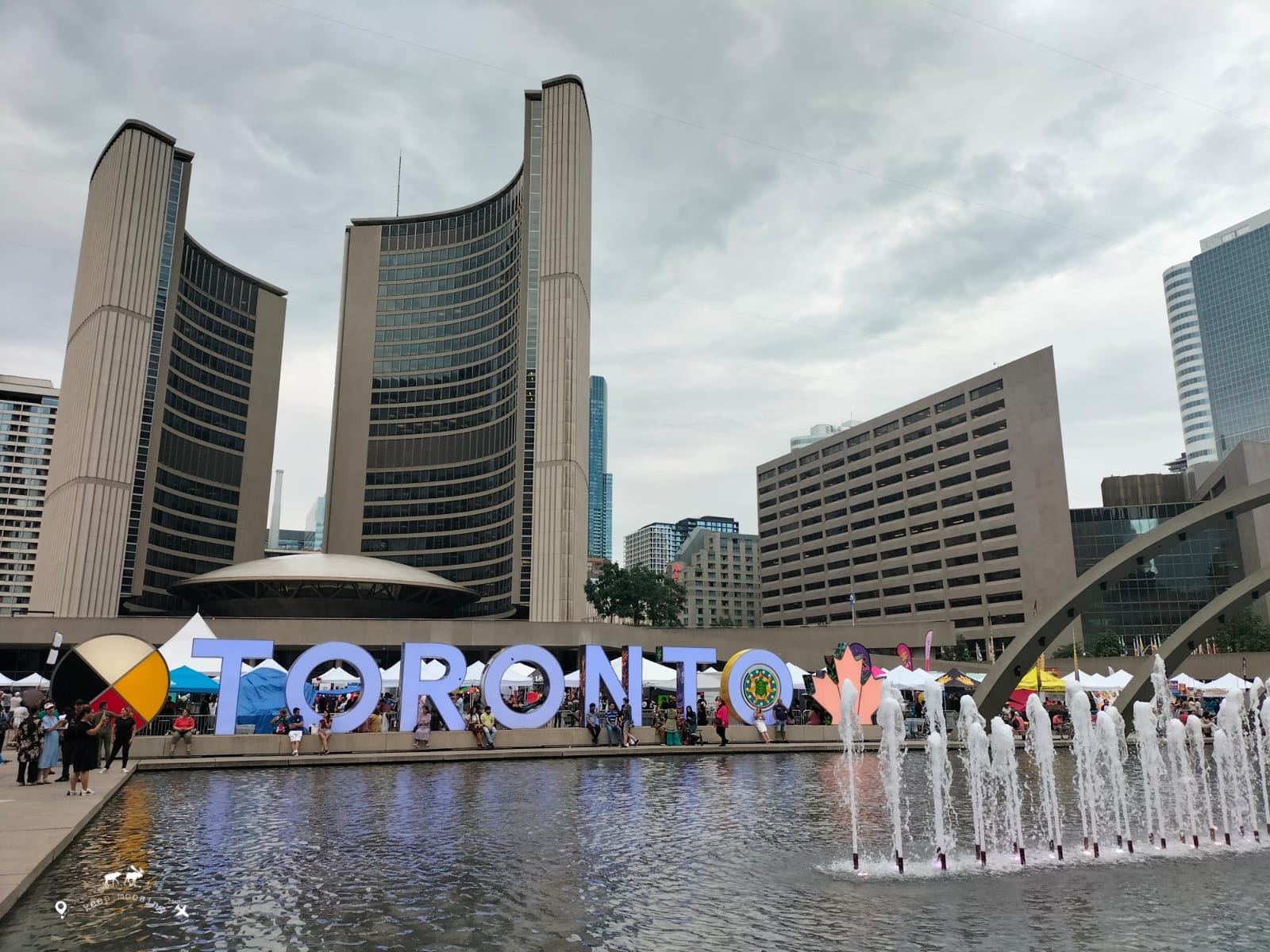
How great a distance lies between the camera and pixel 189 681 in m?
33.1

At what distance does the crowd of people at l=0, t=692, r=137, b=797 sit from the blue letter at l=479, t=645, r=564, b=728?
8637 millimetres

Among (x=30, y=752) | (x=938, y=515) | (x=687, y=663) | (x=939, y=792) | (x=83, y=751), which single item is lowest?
(x=30, y=752)

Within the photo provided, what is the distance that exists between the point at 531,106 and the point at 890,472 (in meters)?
74.5

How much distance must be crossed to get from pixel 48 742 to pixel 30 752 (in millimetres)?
855

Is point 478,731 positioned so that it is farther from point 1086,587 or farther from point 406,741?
point 1086,587

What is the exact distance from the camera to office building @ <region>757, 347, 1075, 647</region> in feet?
374

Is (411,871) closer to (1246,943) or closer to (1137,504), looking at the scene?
(1246,943)

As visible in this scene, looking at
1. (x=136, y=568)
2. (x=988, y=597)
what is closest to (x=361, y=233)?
(x=136, y=568)

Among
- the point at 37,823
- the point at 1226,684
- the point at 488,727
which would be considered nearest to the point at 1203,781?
the point at 488,727

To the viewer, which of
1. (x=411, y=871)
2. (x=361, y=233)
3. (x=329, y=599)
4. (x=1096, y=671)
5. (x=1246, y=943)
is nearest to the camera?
(x=1246, y=943)

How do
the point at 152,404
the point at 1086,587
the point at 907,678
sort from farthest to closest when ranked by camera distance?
1. the point at 152,404
2. the point at 907,678
3. the point at 1086,587

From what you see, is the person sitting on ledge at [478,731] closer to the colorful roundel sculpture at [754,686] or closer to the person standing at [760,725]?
the colorful roundel sculpture at [754,686]

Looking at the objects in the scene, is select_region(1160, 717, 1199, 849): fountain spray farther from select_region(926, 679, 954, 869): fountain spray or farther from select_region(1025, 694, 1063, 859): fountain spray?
select_region(926, 679, 954, 869): fountain spray

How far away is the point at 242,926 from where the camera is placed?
952cm
